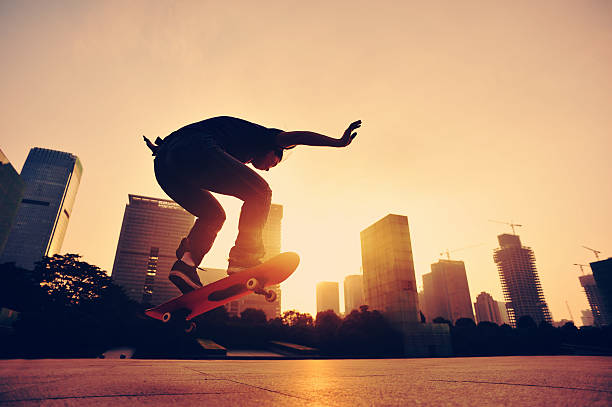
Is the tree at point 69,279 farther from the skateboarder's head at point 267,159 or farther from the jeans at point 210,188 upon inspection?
the skateboarder's head at point 267,159

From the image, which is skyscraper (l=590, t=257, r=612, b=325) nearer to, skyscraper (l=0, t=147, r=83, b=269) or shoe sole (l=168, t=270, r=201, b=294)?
shoe sole (l=168, t=270, r=201, b=294)

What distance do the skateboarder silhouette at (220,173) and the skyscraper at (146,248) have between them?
577ft

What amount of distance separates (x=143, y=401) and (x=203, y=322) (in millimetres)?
47697

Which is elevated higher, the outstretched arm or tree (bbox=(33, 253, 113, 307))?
tree (bbox=(33, 253, 113, 307))

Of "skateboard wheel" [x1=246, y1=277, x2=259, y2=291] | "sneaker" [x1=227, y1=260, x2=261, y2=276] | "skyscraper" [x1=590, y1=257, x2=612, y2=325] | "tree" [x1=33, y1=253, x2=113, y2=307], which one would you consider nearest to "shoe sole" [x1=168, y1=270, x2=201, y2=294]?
"sneaker" [x1=227, y1=260, x2=261, y2=276]

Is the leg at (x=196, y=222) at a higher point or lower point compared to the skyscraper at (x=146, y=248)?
lower

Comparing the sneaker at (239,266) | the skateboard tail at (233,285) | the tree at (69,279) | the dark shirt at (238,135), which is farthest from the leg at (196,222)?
the tree at (69,279)

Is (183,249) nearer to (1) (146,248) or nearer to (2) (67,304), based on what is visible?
(2) (67,304)

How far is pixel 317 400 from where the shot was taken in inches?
63.0

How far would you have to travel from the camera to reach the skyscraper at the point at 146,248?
166 metres

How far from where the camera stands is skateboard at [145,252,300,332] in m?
3.99

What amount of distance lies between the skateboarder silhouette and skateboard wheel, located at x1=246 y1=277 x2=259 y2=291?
250 mm

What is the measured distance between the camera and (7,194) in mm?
90562

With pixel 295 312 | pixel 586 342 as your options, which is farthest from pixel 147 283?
pixel 586 342
